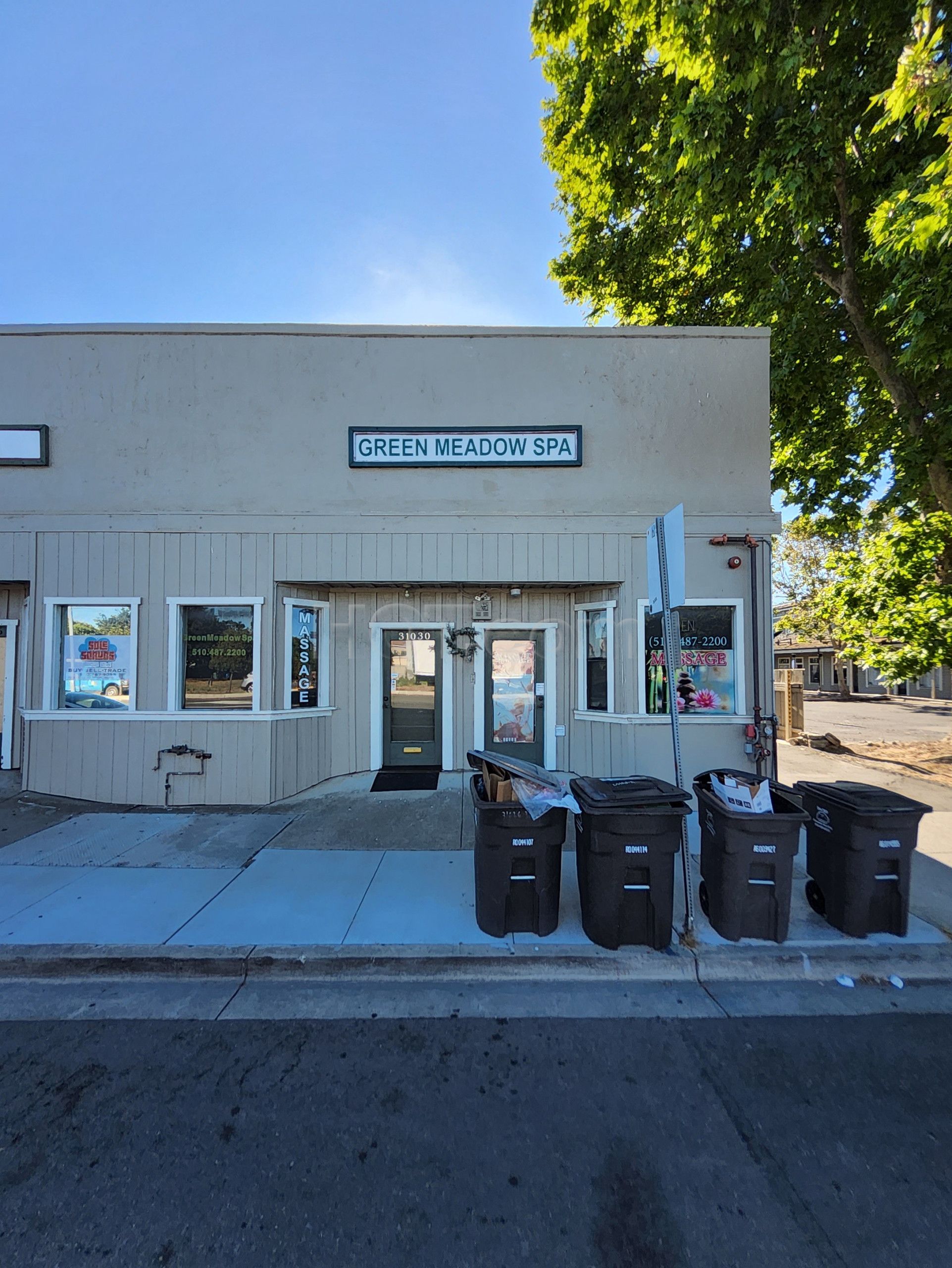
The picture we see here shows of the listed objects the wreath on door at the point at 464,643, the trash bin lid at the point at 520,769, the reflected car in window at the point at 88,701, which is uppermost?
the wreath on door at the point at 464,643

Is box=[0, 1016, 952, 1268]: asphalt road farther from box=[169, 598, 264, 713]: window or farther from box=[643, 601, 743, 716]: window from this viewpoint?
box=[169, 598, 264, 713]: window

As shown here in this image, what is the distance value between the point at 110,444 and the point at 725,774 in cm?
829

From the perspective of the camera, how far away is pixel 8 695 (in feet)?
25.7

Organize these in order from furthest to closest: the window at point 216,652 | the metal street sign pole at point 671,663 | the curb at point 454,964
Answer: the window at point 216,652 → the metal street sign pole at point 671,663 → the curb at point 454,964

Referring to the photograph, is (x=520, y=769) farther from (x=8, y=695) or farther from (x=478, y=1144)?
(x=8, y=695)

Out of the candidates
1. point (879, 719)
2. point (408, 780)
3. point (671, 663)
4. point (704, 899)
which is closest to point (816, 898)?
point (704, 899)

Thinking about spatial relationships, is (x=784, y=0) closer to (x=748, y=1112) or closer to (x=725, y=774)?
(x=725, y=774)

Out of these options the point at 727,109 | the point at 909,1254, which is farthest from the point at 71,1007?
the point at 727,109

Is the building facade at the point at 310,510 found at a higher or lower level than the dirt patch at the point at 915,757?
higher

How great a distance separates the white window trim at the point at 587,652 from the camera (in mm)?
7090

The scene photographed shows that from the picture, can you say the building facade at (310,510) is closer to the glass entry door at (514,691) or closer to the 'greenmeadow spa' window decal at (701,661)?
the 'greenmeadow spa' window decal at (701,661)

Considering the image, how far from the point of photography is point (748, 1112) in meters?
2.52

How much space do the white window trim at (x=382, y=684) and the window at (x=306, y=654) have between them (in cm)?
67

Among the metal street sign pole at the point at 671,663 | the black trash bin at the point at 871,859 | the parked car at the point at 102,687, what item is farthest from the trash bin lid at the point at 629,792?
the parked car at the point at 102,687
